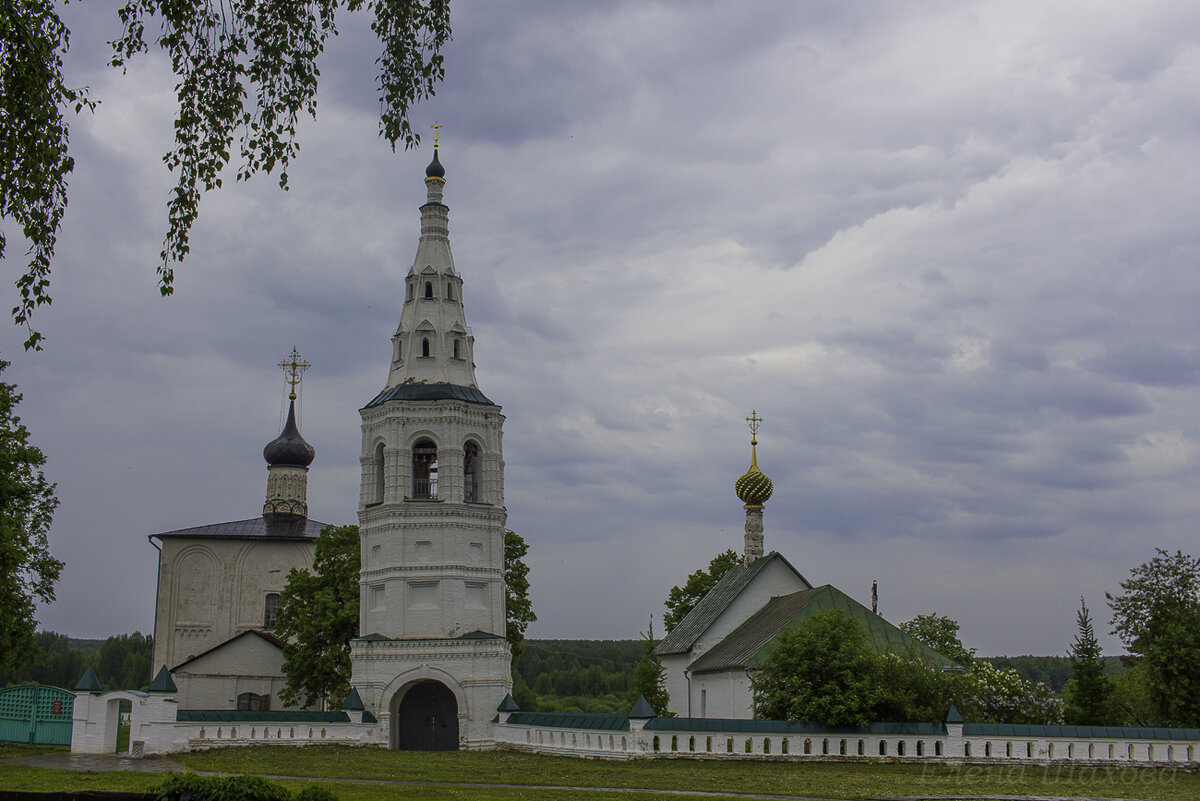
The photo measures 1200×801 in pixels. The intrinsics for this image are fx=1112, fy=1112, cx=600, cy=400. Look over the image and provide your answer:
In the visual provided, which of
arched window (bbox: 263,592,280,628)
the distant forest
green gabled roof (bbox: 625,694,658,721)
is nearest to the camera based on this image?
green gabled roof (bbox: 625,694,658,721)

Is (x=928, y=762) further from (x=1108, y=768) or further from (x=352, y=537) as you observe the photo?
→ (x=352, y=537)

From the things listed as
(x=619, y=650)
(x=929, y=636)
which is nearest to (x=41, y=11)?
(x=929, y=636)

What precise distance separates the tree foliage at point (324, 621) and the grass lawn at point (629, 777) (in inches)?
366

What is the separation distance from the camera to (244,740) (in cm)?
2912

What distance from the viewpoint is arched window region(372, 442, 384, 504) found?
34.2 meters

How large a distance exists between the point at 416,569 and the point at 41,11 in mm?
24350

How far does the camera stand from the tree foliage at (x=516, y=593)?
40562mm

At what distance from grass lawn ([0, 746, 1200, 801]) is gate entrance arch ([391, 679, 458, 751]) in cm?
391

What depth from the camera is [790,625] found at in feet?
110

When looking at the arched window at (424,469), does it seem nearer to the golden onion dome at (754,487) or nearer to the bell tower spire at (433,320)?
the bell tower spire at (433,320)

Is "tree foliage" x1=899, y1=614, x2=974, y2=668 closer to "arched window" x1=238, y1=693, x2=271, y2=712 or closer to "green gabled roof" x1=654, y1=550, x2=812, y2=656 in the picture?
"green gabled roof" x1=654, y1=550, x2=812, y2=656

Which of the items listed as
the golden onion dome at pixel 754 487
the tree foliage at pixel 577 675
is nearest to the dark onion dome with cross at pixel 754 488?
the golden onion dome at pixel 754 487

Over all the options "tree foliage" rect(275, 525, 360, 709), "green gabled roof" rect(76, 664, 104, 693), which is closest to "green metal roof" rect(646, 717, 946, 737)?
"green gabled roof" rect(76, 664, 104, 693)

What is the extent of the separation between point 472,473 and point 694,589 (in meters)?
21.3
